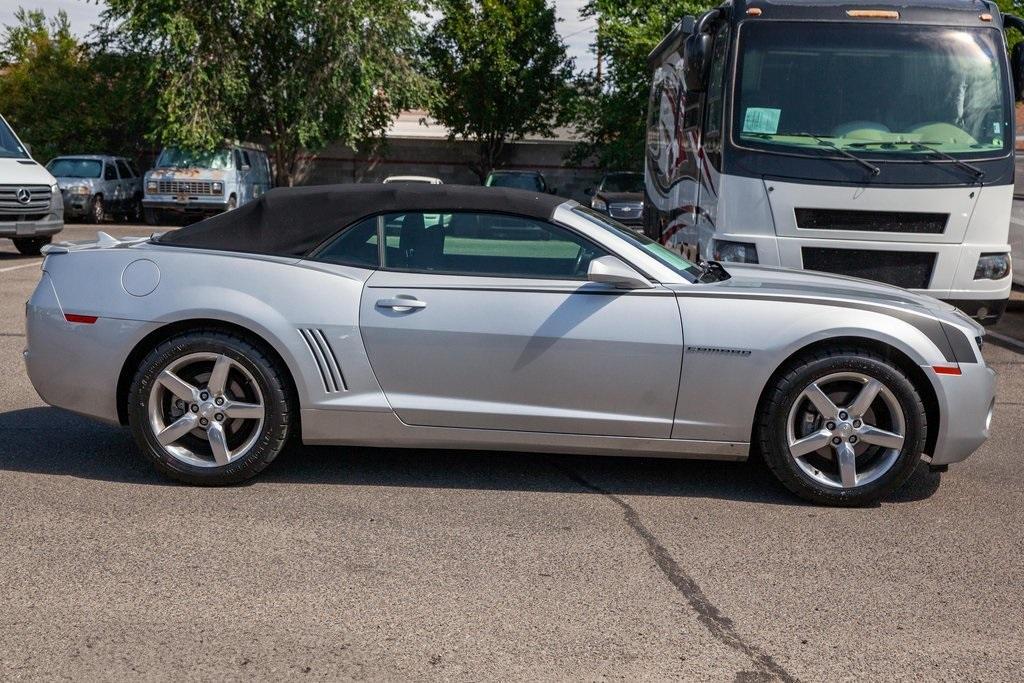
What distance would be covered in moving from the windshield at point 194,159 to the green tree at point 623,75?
482 inches

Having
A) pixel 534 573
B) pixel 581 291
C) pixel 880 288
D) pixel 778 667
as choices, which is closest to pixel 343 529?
pixel 534 573

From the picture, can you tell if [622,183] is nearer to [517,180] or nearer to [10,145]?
[517,180]

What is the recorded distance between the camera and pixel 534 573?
435 centimetres

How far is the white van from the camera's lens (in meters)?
16.6

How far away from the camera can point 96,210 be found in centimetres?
3038

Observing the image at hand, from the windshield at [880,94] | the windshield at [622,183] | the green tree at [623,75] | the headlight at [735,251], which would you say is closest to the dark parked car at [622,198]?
the windshield at [622,183]

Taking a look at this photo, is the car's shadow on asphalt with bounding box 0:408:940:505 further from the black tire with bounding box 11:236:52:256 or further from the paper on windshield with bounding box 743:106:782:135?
the black tire with bounding box 11:236:52:256

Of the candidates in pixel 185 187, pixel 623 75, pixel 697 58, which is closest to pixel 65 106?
pixel 185 187

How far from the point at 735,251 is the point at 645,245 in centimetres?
341

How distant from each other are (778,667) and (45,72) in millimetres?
42841

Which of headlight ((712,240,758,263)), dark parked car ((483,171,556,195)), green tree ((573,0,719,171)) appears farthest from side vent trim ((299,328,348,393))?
green tree ((573,0,719,171))

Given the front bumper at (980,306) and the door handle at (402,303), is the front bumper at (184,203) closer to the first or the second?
the front bumper at (980,306)

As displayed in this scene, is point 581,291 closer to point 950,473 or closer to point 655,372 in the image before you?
point 655,372

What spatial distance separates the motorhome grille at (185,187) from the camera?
29312 millimetres
